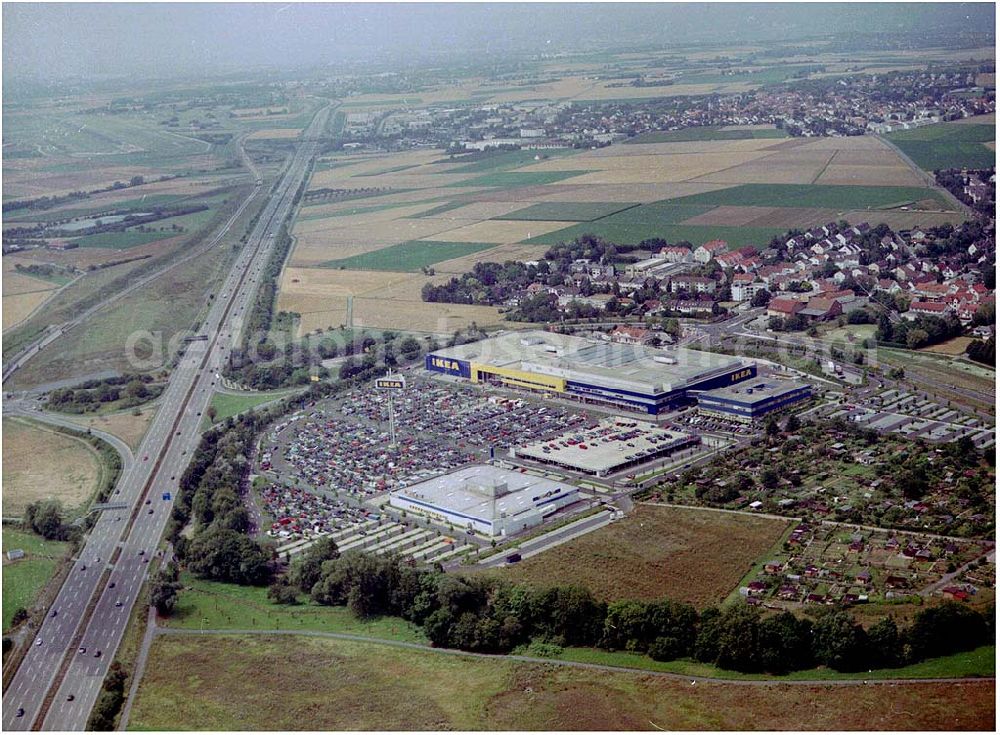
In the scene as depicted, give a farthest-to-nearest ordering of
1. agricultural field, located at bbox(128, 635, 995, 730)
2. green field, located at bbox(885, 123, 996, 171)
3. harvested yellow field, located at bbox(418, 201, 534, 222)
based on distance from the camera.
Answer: harvested yellow field, located at bbox(418, 201, 534, 222) < green field, located at bbox(885, 123, 996, 171) < agricultural field, located at bbox(128, 635, 995, 730)

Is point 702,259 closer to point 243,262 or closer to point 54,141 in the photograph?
point 243,262

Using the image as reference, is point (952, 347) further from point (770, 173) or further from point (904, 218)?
point (770, 173)

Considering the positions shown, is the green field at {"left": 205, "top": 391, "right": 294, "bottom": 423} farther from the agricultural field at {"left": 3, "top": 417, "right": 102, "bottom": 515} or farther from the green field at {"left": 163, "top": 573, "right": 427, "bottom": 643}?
the green field at {"left": 163, "top": 573, "right": 427, "bottom": 643}

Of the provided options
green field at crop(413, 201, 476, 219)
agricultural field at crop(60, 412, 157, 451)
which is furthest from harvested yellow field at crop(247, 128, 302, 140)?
agricultural field at crop(60, 412, 157, 451)

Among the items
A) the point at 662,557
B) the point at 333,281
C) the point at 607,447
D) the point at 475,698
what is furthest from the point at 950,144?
the point at 475,698

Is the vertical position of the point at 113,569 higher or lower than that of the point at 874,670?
lower

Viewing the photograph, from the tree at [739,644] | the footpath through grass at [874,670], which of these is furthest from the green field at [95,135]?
the tree at [739,644]
